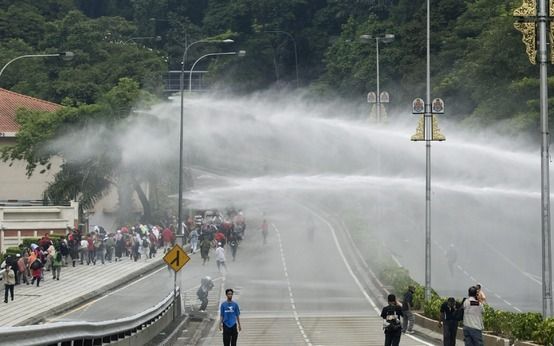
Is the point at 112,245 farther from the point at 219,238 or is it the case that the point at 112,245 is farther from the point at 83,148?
the point at 83,148

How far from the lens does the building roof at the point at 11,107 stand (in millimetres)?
88125

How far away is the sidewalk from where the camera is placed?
43500 millimetres

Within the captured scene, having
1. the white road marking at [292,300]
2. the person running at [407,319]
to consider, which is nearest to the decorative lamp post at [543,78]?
the white road marking at [292,300]

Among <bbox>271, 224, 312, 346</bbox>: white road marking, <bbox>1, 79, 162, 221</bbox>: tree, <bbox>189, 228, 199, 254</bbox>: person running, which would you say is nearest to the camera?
<bbox>271, 224, 312, 346</bbox>: white road marking

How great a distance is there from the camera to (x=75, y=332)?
1909cm

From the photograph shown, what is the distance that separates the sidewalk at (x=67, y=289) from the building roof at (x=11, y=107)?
24403 mm

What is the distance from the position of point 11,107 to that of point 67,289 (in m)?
42.7

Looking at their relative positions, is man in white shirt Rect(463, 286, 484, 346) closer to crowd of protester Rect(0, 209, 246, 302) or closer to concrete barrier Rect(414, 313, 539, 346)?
concrete barrier Rect(414, 313, 539, 346)

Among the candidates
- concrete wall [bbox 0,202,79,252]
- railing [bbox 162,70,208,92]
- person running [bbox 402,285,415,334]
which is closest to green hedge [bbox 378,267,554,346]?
person running [bbox 402,285,415,334]

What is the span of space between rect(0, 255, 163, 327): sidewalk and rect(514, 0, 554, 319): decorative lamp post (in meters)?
18.2

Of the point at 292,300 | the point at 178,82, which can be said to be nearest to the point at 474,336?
the point at 292,300

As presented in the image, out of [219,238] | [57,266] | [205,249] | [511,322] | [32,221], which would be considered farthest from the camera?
[32,221]

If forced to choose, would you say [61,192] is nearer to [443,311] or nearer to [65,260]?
[65,260]

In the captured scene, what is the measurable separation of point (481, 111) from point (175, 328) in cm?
4752
